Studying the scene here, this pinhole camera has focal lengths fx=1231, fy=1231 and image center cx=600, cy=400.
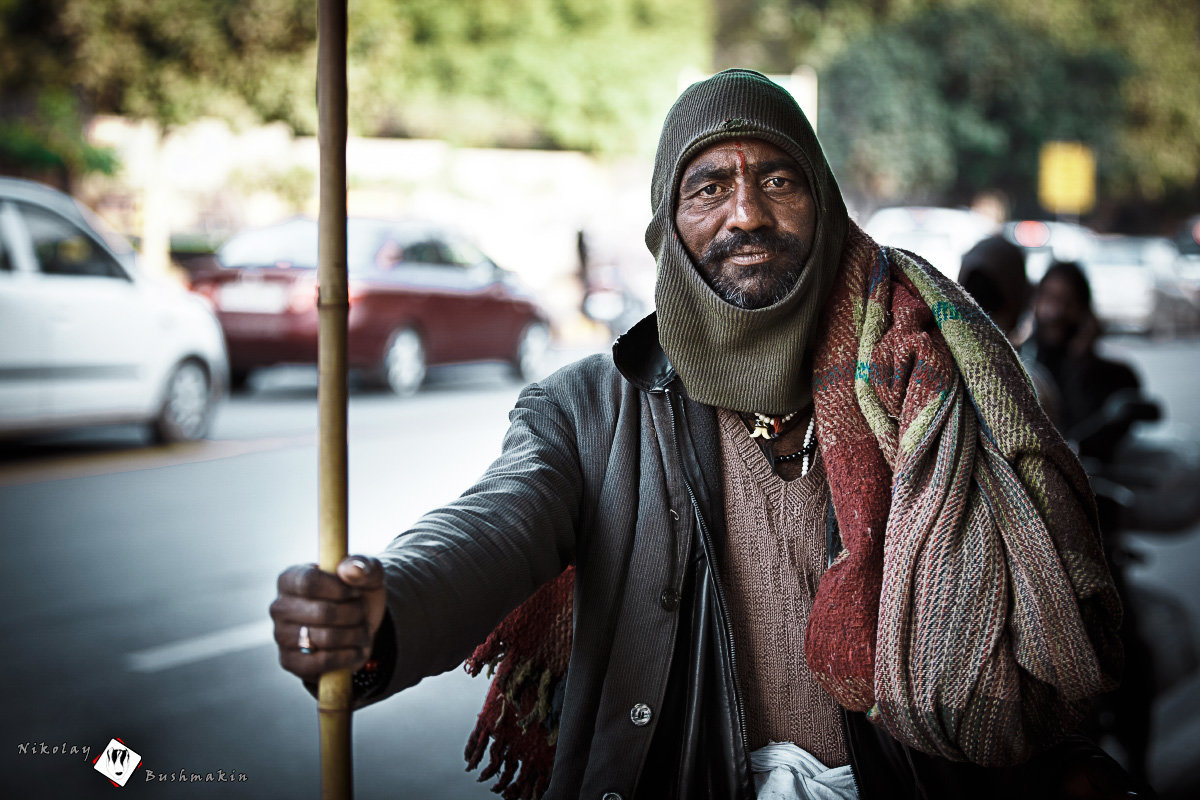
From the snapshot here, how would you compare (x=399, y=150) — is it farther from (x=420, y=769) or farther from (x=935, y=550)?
(x=935, y=550)

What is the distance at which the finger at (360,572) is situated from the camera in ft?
5.23

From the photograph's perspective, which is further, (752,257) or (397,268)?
(397,268)

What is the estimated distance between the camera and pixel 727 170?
7.79 ft

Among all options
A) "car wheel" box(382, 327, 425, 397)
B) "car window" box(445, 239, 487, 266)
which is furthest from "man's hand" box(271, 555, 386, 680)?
"car window" box(445, 239, 487, 266)

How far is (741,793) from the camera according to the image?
2098mm

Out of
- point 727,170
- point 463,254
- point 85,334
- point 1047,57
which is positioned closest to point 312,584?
point 727,170

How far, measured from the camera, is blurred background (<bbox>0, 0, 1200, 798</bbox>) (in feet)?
15.4

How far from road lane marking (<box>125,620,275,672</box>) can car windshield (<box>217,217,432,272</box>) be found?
7042mm

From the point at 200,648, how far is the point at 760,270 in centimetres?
372

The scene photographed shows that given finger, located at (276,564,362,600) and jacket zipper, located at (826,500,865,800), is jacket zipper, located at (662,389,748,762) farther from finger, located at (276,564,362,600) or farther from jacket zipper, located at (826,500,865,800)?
finger, located at (276,564,362,600)

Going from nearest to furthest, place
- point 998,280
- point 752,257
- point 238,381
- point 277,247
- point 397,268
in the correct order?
1. point 752,257
2. point 998,280
3. point 277,247
4. point 397,268
5. point 238,381

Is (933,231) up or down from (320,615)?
up

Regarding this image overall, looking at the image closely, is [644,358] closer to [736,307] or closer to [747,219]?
[736,307]

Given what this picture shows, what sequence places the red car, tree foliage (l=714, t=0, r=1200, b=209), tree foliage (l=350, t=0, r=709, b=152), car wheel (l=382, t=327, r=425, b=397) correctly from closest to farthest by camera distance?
the red car
car wheel (l=382, t=327, r=425, b=397)
tree foliage (l=350, t=0, r=709, b=152)
tree foliage (l=714, t=0, r=1200, b=209)
